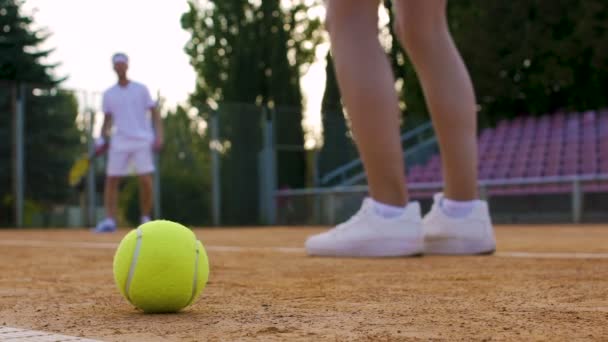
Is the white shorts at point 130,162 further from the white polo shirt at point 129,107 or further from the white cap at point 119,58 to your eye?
the white cap at point 119,58

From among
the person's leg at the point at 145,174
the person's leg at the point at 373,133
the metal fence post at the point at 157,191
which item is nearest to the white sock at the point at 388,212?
the person's leg at the point at 373,133

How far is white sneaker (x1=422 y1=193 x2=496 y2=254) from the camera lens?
9.92 ft

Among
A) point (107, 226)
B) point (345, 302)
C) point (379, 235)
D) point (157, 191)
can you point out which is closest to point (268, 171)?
point (157, 191)

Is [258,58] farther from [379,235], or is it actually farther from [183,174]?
[379,235]

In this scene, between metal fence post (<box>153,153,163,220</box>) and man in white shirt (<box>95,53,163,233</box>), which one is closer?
man in white shirt (<box>95,53,163,233</box>)

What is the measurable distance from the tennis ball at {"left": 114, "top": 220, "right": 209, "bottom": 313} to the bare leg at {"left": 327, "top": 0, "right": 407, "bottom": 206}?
4.10ft

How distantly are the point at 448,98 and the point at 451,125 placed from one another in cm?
10

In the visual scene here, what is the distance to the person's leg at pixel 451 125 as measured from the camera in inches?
117

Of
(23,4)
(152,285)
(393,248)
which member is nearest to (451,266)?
(393,248)

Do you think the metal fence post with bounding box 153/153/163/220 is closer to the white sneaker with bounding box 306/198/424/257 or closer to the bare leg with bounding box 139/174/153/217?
the bare leg with bounding box 139/174/153/217

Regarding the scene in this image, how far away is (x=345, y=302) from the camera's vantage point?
1676 mm

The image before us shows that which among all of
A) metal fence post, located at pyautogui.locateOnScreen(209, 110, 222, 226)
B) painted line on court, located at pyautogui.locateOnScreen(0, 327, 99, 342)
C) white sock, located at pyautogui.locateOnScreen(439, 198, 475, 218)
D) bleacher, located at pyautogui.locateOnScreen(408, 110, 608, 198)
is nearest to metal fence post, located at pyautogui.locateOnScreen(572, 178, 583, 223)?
bleacher, located at pyautogui.locateOnScreen(408, 110, 608, 198)

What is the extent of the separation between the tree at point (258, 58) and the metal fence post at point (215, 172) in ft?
2.55

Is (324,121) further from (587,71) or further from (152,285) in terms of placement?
(152,285)
